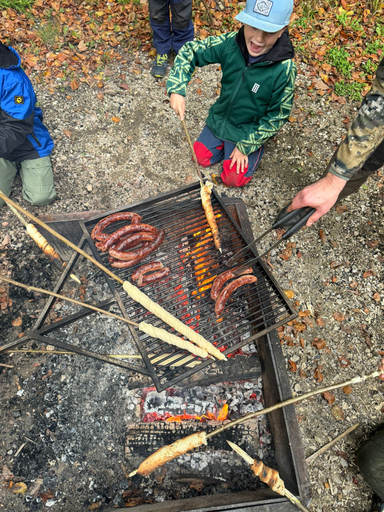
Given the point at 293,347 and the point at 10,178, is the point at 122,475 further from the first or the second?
the point at 10,178

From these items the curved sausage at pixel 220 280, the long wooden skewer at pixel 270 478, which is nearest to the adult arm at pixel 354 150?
the curved sausage at pixel 220 280

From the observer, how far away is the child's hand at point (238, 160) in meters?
4.41

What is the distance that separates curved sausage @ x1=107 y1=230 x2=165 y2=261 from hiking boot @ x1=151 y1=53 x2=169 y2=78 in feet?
13.8

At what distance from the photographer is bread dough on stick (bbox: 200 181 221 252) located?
3188 millimetres

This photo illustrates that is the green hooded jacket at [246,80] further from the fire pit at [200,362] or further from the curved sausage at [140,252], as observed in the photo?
the curved sausage at [140,252]

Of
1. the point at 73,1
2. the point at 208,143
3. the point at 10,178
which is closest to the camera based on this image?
the point at 10,178

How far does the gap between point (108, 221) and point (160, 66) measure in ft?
14.0

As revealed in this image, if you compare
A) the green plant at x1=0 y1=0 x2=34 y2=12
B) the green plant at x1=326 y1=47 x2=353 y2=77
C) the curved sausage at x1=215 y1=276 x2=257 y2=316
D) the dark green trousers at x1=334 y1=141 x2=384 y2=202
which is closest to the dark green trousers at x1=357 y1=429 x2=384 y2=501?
the curved sausage at x1=215 y1=276 x2=257 y2=316

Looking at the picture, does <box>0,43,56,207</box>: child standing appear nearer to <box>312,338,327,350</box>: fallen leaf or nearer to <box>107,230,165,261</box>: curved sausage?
<box>107,230,165,261</box>: curved sausage

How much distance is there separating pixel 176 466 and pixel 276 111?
4.38 metres

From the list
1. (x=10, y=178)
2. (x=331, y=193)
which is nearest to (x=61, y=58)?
(x=10, y=178)

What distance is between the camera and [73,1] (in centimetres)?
653

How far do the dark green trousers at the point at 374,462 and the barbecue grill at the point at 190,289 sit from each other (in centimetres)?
160

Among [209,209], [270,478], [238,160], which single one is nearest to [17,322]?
[209,209]
